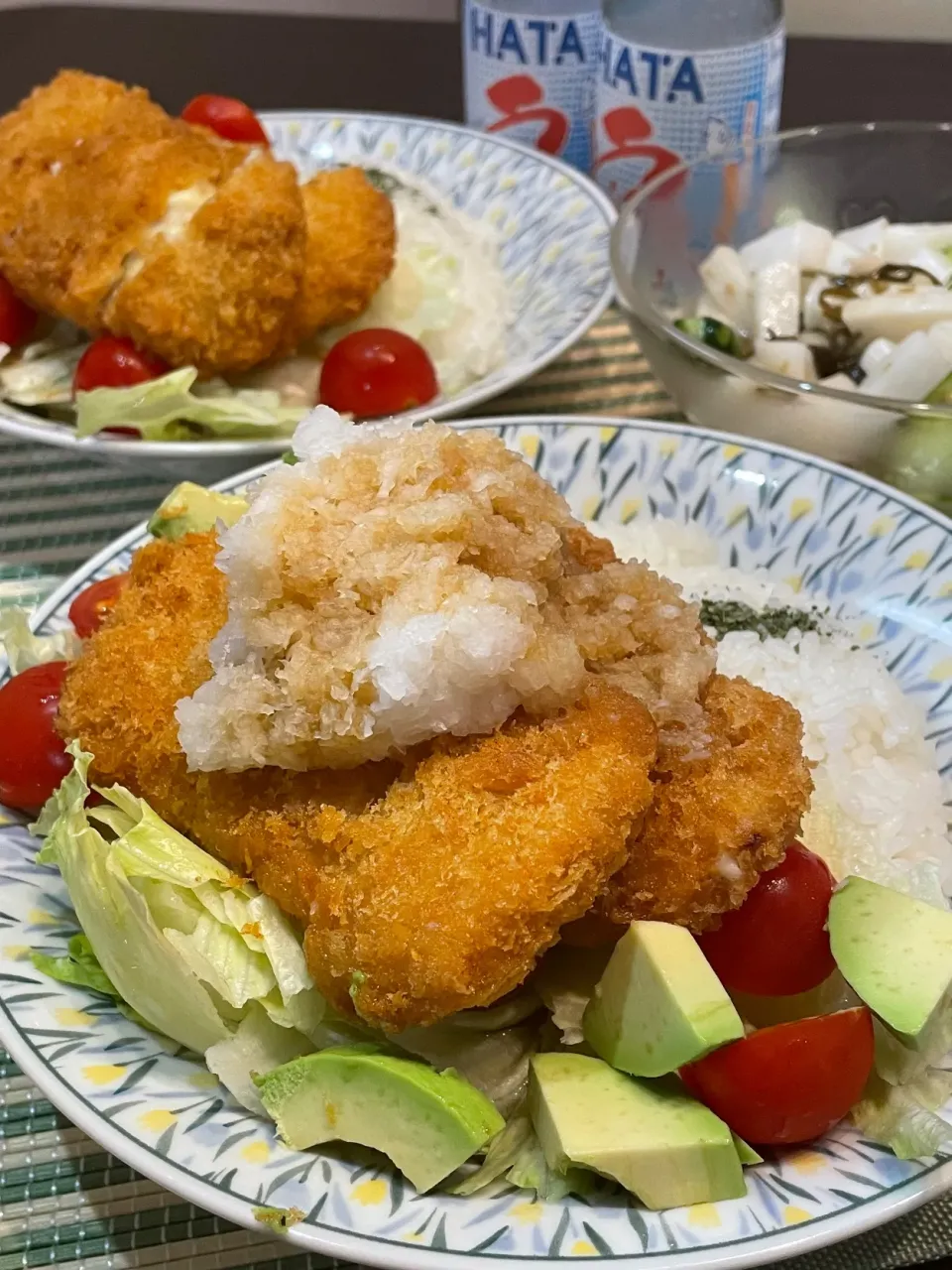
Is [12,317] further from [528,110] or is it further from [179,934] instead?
[179,934]

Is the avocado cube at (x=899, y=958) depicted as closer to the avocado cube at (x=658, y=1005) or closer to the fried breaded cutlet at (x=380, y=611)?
the avocado cube at (x=658, y=1005)

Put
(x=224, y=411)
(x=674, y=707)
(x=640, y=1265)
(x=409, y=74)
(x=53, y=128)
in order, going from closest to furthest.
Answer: (x=640, y=1265) → (x=674, y=707) → (x=224, y=411) → (x=53, y=128) → (x=409, y=74)

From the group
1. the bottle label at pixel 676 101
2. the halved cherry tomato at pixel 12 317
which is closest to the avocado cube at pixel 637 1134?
the halved cherry tomato at pixel 12 317

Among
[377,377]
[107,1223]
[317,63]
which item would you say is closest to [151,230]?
[377,377]

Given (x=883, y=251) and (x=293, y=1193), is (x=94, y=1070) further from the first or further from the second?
(x=883, y=251)

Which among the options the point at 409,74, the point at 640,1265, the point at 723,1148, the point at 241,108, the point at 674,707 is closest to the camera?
the point at 640,1265

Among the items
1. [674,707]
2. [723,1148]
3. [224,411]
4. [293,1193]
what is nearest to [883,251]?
[224,411]

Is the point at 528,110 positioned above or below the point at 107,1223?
above
